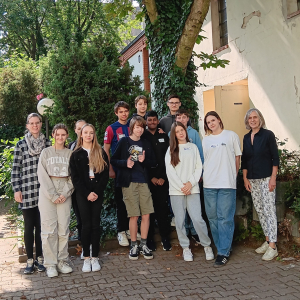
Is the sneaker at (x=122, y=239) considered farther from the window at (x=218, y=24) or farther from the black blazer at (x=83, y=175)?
the window at (x=218, y=24)

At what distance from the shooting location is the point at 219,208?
509 centimetres

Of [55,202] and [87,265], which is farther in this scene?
[87,265]

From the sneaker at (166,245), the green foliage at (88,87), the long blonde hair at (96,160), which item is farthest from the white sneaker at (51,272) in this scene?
the green foliage at (88,87)

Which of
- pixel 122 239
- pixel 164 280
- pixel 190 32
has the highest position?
pixel 190 32

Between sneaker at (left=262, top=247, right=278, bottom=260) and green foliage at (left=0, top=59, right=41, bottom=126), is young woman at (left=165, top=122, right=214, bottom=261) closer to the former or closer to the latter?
sneaker at (left=262, top=247, right=278, bottom=260)

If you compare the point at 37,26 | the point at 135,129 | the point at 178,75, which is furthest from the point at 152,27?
the point at 37,26

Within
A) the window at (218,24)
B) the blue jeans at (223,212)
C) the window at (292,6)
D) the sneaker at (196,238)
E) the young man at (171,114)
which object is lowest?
the sneaker at (196,238)

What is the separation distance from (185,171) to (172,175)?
7.4 inches

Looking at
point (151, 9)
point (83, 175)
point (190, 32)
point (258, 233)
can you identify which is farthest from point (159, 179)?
point (151, 9)

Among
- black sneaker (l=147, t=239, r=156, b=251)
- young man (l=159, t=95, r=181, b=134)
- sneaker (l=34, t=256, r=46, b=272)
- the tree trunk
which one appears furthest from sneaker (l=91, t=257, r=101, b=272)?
the tree trunk

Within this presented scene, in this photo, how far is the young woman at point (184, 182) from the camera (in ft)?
17.1

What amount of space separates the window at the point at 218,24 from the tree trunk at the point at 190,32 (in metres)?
→ 5.64

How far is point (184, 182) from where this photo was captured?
17.1ft

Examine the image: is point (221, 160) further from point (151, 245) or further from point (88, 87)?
point (88, 87)
